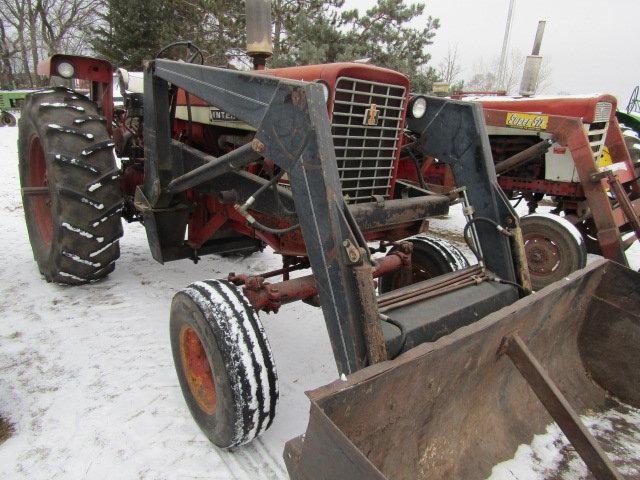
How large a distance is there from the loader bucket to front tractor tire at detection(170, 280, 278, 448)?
565mm

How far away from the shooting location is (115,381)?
111 inches

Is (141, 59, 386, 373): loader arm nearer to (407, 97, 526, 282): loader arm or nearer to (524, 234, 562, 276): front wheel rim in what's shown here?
(407, 97, 526, 282): loader arm

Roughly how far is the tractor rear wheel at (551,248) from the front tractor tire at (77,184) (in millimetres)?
3861

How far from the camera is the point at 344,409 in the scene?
155 cm

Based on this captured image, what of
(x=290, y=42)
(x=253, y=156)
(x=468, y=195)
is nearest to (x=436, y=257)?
(x=468, y=195)

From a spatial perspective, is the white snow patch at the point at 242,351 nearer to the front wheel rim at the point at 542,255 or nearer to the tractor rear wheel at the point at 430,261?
the tractor rear wheel at the point at 430,261

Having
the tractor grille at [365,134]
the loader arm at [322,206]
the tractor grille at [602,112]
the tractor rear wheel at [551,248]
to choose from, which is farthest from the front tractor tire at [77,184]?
the tractor grille at [602,112]

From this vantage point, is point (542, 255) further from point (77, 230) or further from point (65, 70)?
point (65, 70)

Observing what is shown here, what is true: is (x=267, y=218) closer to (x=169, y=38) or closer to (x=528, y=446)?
(x=528, y=446)

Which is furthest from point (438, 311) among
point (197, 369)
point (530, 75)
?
point (530, 75)

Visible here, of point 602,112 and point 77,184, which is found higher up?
point 602,112

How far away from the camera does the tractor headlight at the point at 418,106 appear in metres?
2.87

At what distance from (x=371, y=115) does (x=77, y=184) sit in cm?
219

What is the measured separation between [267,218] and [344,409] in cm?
155
